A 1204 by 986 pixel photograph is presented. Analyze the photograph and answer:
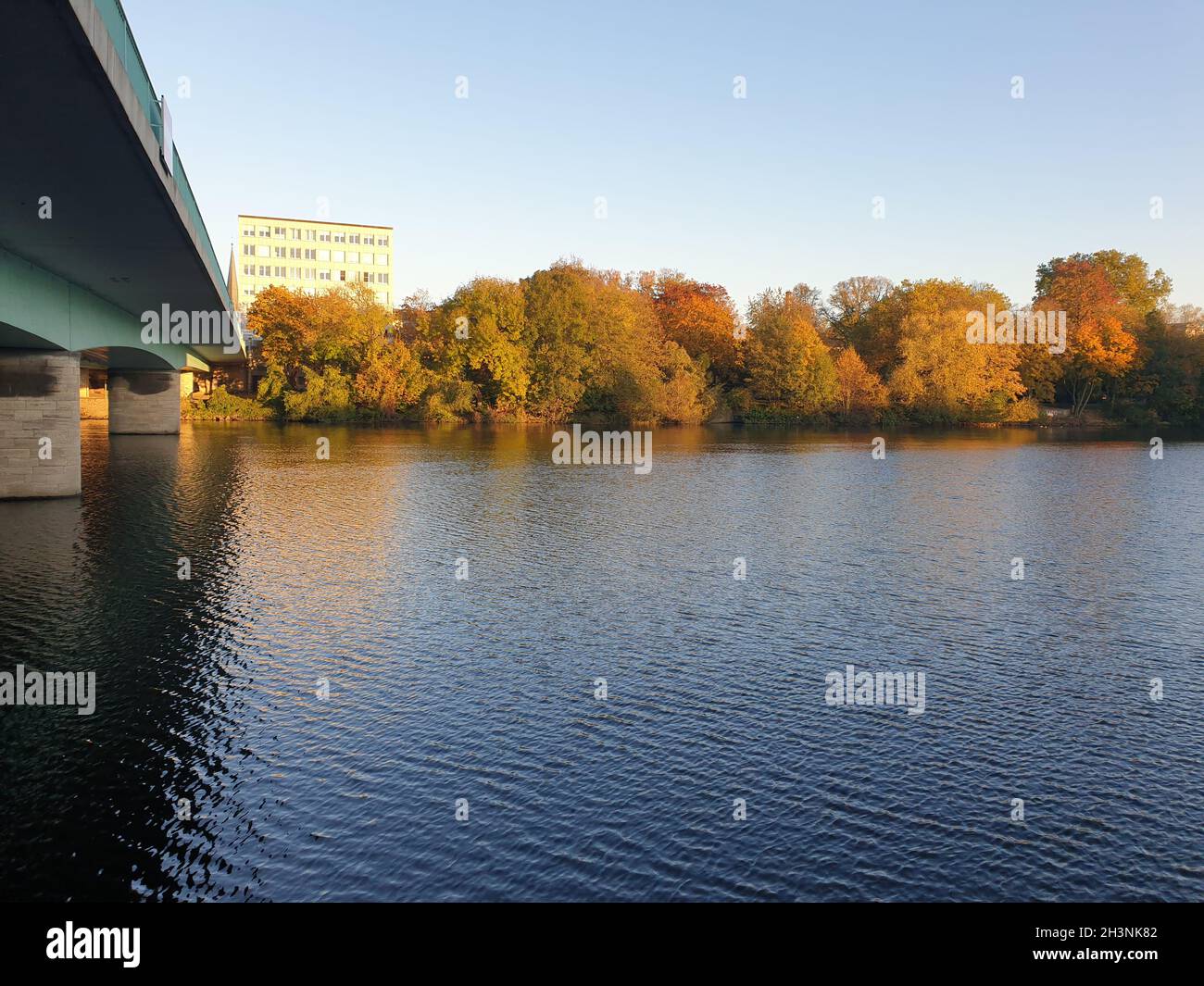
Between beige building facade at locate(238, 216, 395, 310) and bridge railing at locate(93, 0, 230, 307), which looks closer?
bridge railing at locate(93, 0, 230, 307)

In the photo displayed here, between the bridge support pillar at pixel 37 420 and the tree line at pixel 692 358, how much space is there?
63.4 m

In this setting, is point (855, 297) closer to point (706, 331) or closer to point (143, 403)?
point (706, 331)

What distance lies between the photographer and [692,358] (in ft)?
364

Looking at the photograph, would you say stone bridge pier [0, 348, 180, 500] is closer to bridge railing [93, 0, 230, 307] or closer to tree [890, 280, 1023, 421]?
bridge railing [93, 0, 230, 307]

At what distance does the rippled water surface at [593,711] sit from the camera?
30.5ft

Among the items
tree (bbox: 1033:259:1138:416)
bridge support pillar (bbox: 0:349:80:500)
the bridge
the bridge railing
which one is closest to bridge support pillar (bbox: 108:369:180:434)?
the bridge

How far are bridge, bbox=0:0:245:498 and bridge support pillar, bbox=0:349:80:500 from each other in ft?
0.12

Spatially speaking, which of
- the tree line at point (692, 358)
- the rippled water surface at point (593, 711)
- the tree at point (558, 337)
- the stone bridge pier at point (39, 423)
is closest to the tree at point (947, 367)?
the tree line at point (692, 358)

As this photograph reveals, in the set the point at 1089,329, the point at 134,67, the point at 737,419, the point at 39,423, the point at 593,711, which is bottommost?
the point at 593,711

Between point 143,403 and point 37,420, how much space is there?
137ft

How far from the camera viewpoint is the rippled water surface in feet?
30.5

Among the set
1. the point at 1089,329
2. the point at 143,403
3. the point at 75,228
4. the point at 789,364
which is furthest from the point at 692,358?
the point at 75,228

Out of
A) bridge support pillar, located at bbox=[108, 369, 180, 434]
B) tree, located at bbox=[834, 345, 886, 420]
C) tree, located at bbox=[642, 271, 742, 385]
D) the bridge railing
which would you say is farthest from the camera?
tree, located at bbox=[642, 271, 742, 385]

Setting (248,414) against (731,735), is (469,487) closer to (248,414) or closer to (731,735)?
(731,735)
